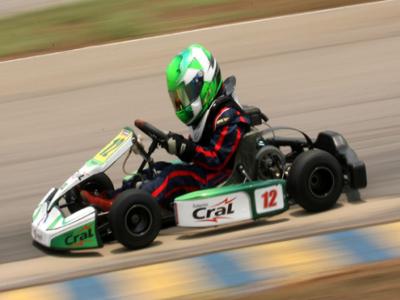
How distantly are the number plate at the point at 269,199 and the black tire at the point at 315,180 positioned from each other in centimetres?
10

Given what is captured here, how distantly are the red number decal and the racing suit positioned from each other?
0.31 meters

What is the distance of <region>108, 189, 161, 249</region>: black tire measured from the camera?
18.1 feet

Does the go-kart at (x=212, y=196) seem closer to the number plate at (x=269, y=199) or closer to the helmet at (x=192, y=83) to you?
the number plate at (x=269, y=199)

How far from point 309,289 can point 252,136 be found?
1626mm

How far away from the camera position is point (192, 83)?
5.93 m

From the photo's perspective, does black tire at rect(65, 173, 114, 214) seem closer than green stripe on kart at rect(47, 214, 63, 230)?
No

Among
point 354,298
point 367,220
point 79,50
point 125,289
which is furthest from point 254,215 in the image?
A: point 79,50

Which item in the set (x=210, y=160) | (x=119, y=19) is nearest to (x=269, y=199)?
(x=210, y=160)

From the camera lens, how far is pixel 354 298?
435 centimetres

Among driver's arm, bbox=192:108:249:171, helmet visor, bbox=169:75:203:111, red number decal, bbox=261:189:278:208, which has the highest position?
helmet visor, bbox=169:75:203:111

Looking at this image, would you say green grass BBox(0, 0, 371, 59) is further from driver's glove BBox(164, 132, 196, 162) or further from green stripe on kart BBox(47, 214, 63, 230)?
green stripe on kart BBox(47, 214, 63, 230)

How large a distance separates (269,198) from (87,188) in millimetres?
1237

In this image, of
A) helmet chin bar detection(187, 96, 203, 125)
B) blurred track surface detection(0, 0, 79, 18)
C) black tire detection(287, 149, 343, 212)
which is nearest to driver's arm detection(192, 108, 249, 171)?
helmet chin bar detection(187, 96, 203, 125)

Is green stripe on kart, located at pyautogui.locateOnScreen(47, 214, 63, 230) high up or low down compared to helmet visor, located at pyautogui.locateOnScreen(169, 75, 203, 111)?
down
